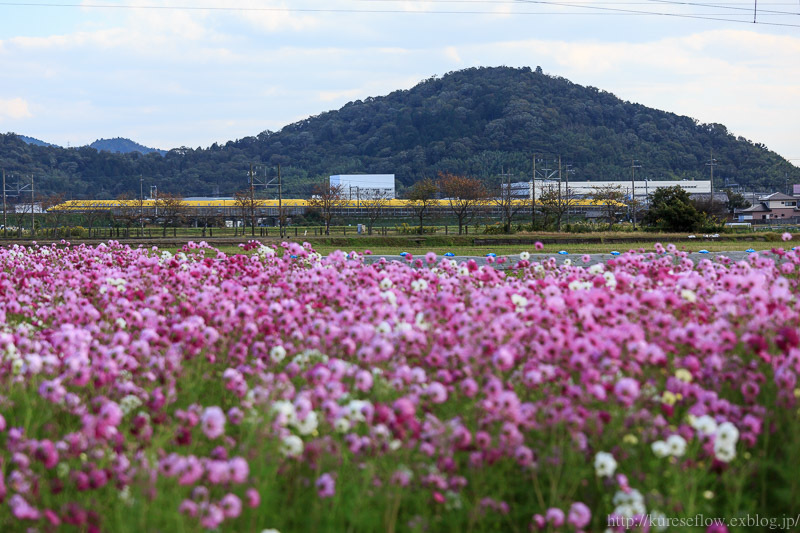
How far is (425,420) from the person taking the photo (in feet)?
11.4

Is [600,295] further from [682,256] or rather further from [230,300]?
[682,256]

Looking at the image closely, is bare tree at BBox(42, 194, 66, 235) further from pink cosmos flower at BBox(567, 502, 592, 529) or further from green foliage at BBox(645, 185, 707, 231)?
pink cosmos flower at BBox(567, 502, 592, 529)

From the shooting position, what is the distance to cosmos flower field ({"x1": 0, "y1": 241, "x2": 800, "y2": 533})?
3.06m

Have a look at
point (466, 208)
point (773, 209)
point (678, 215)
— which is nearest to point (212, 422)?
point (678, 215)

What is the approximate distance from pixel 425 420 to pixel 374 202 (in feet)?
197

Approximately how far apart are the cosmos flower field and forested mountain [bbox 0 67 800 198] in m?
100

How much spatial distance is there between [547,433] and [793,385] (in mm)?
1071

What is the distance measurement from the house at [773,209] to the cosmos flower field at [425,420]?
95.5m

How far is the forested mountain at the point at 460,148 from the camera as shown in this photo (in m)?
119

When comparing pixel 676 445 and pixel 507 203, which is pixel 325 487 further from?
pixel 507 203

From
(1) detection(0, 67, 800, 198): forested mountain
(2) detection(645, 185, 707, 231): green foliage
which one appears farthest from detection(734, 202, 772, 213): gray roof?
(2) detection(645, 185, 707, 231): green foliage

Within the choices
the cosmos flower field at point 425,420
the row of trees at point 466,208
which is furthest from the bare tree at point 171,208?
the cosmos flower field at point 425,420

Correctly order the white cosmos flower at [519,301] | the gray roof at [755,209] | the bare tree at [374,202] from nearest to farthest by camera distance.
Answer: the white cosmos flower at [519,301]
the bare tree at [374,202]
the gray roof at [755,209]

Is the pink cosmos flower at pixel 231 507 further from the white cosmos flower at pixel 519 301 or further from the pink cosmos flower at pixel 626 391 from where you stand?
the white cosmos flower at pixel 519 301
